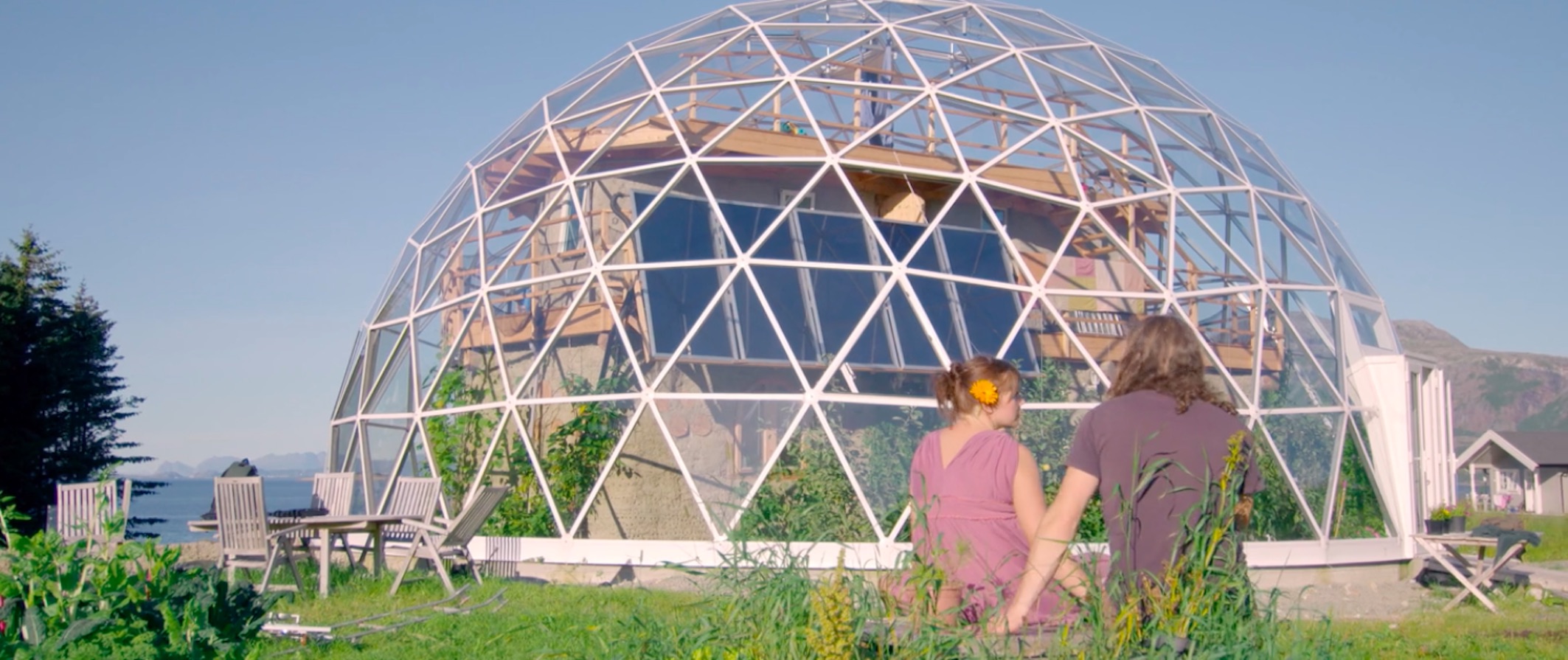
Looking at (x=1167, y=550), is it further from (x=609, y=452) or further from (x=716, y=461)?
(x=609, y=452)

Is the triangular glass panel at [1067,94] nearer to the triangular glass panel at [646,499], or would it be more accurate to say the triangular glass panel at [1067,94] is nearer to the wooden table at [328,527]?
the triangular glass panel at [646,499]

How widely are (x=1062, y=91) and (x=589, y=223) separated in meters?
5.38

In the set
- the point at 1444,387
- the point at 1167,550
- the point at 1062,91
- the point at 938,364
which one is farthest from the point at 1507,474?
the point at 1167,550

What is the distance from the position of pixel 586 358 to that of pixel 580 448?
83cm

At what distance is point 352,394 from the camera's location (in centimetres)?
1427

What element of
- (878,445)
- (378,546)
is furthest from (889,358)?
(378,546)

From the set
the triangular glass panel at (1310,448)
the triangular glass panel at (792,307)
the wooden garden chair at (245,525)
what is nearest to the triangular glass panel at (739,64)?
the triangular glass panel at (792,307)

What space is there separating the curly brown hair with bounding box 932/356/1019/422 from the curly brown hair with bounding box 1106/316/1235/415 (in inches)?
23.4

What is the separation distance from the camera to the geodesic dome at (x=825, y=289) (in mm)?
10406

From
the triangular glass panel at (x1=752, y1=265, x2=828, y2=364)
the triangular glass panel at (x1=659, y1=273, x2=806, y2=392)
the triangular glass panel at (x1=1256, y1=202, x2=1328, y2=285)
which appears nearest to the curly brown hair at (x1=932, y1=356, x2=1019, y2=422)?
the triangular glass panel at (x1=659, y1=273, x2=806, y2=392)

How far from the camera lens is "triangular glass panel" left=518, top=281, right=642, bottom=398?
1088 cm

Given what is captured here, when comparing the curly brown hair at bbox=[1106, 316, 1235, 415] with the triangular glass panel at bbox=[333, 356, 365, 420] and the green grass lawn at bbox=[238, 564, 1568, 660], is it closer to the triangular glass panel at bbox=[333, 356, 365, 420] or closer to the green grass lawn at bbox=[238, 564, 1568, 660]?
the green grass lawn at bbox=[238, 564, 1568, 660]

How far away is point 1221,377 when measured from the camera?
36.6 ft

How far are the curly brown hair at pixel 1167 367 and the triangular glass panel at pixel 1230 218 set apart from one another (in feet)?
28.4
